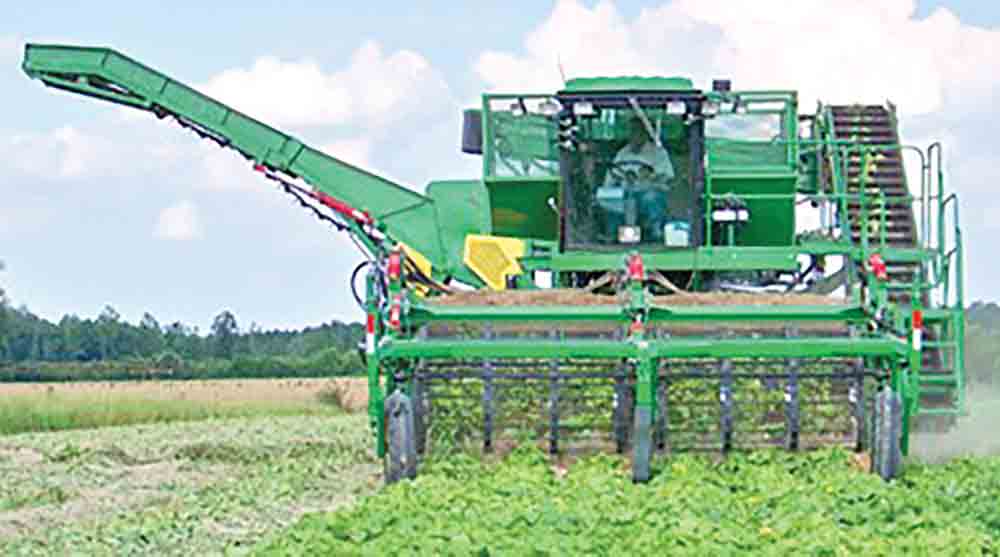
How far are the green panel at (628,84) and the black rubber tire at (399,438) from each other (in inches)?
154

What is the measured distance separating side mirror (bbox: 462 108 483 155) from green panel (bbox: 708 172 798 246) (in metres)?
2.09

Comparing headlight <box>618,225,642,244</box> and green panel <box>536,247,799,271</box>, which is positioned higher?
headlight <box>618,225,642,244</box>

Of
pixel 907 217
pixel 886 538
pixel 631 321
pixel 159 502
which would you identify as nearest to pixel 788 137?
pixel 907 217

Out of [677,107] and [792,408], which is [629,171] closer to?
[677,107]

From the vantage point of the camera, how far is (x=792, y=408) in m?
10.5

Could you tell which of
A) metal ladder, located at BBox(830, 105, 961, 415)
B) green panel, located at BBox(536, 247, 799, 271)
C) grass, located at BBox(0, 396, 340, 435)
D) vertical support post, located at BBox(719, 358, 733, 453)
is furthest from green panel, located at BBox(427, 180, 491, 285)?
grass, located at BBox(0, 396, 340, 435)

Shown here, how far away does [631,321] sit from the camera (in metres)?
10.3

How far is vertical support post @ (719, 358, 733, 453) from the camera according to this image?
1041 cm

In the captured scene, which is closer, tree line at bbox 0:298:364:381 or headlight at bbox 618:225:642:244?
headlight at bbox 618:225:642:244

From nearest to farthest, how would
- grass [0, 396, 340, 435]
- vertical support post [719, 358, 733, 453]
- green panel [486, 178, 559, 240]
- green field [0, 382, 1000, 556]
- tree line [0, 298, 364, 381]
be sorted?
green field [0, 382, 1000, 556] < vertical support post [719, 358, 733, 453] < green panel [486, 178, 559, 240] < grass [0, 396, 340, 435] < tree line [0, 298, 364, 381]

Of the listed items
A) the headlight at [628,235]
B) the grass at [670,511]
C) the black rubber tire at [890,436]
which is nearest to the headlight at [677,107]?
the headlight at [628,235]

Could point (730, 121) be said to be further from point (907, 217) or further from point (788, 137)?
point (907, 217)

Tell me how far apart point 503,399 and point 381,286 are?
40.5 inches

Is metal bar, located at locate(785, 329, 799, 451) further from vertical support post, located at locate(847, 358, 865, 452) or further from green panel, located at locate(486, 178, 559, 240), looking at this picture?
green panel, located at locate(486, 178, 559, 240)
